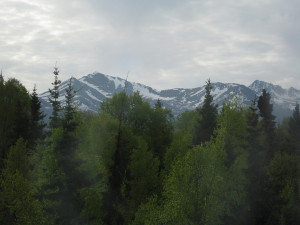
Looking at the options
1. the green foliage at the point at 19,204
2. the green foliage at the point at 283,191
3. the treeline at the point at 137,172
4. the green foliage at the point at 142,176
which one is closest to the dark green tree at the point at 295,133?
the treeline at the point at 137,172

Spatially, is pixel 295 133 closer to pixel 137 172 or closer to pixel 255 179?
pixel 255 179

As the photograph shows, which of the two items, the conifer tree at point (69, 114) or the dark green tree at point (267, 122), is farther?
the dark green tree at point (267, 122)

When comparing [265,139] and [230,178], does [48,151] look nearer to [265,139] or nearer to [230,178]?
[230,178]

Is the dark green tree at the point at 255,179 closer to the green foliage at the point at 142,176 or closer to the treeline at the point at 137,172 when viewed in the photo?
the treeline at the point at 137,172

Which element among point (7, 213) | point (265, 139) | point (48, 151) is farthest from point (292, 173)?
point (7, 213)

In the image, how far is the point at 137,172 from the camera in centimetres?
4019

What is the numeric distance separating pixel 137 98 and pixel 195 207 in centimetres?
3292

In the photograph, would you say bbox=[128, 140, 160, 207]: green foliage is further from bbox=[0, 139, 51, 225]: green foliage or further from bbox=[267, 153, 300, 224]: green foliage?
bbox=[267, 153, 300, 224]: green foliage

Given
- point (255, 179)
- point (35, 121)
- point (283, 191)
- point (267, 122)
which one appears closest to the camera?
point (283, 191)

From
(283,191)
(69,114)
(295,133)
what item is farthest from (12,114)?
(295,133)

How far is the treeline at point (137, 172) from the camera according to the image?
90.6ft

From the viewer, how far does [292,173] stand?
47.3m

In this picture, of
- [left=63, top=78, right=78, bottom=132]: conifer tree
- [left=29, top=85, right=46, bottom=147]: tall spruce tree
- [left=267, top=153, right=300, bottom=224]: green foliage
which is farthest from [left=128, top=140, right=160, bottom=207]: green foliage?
[left=267, top=153, right=300, bottom=224]: green foliage

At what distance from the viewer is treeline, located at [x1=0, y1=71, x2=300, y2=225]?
90.6 ft
